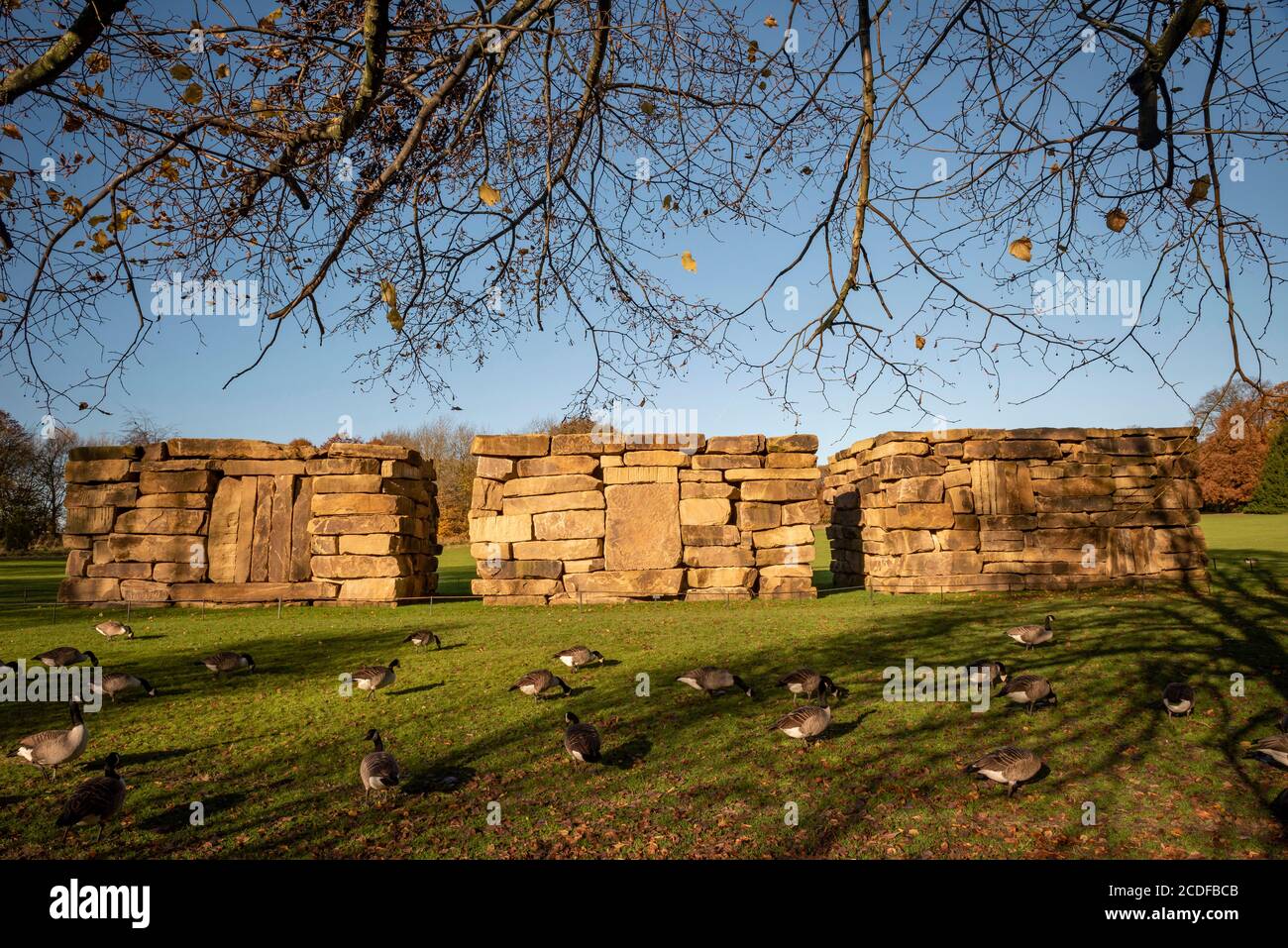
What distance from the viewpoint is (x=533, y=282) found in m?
6.00

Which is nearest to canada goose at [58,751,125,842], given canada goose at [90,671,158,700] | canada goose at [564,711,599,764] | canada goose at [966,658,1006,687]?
canada goose at [564,711,599,764]

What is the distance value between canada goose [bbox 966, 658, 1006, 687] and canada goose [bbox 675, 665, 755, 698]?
7.05ft

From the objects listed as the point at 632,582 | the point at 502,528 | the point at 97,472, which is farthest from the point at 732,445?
the point at 97,472

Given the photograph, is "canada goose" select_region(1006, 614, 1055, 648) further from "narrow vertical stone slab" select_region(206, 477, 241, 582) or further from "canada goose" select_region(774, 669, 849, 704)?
"narrow vertical stone slab" select_region(206, 477, 241, 582)

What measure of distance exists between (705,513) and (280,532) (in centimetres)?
838

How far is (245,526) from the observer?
47.3ft

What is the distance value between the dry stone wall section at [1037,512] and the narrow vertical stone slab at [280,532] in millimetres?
11894

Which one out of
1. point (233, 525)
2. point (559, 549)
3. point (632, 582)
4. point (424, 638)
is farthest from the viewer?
point (233, 525)

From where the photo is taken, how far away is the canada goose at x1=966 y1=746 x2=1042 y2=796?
16.3ft

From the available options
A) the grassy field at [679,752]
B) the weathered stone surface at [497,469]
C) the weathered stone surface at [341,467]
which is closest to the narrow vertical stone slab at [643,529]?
the weathered stone surface at [497,469]

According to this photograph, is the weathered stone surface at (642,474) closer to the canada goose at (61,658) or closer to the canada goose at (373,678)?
the canada goose at (373,678)

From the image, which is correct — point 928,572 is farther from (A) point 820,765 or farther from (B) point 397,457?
(B) point 397,457

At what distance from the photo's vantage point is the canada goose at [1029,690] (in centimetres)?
644

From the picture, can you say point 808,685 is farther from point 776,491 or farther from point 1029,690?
point 776,491
